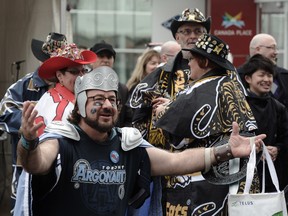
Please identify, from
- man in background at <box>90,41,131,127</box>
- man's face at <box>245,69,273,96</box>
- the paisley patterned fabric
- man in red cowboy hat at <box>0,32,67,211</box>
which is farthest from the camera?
man in background at <box>90,41,131,127</box>

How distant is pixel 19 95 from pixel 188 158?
8.92 ft

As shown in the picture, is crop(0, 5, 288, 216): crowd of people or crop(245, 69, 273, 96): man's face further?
crop(245, 69, 273, 96): man's face

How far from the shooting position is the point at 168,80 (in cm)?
700

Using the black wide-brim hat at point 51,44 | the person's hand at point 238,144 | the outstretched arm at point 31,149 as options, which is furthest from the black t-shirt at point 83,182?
the black wide-brim hat at point 51,44

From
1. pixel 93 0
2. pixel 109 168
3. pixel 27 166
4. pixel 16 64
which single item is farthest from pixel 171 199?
pixel 93 0

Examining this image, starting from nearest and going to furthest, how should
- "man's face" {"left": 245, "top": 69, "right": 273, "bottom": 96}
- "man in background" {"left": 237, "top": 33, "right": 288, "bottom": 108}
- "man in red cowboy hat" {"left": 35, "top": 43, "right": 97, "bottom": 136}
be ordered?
Result: "man in red cowboy hat" {"left": 35, "top": 43, "right": 97, "bottom": 136}
"man's face" {"left": 245, "top": 69, "right": 273, "bottom": 96}
"man in background" {"left": 237, "top": 33, "right": 288, "bottom": 108}

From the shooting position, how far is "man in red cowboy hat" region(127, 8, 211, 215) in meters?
6.95

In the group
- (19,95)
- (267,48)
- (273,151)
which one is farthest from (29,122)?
(267,48)

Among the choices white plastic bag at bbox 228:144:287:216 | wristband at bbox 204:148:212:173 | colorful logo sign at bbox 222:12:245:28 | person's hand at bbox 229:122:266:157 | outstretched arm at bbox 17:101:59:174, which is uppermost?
outstretched arm at bbox 17:101:59:174

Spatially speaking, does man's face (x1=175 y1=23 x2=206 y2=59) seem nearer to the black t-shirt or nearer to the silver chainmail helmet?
the silver chainmail helmet

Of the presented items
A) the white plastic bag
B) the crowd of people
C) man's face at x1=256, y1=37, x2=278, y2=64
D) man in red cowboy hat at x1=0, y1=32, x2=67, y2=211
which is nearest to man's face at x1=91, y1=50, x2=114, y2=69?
the crowd of people

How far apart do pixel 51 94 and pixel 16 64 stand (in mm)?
2540

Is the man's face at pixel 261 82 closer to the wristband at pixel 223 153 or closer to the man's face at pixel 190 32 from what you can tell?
the man's face at pixel 190 32

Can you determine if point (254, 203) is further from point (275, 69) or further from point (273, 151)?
point (275, 69)
